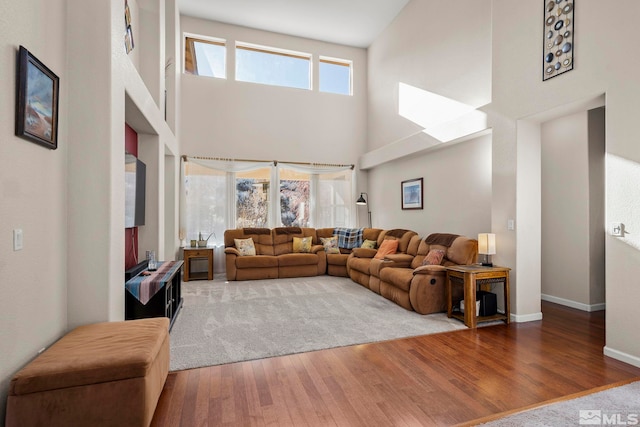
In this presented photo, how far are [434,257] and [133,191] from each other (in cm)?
370

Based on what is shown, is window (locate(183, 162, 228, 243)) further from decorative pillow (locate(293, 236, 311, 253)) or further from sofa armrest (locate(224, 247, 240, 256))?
decorative pillow (locate(293, 236, 311, 253))

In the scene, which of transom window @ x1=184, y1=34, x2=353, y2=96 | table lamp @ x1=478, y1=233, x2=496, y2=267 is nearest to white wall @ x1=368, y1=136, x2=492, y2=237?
table lamp @ x1=478, y1=233, x2=496, y2=267

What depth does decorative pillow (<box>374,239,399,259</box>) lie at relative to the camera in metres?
5.41

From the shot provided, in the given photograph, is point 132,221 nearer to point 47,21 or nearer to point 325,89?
point 47,21

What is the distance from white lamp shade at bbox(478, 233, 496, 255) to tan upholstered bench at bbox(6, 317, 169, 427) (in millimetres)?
3459

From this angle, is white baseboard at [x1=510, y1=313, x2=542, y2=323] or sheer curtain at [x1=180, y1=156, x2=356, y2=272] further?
sheer curtain at [x1=180, y1=156, x2=356, y2=272]

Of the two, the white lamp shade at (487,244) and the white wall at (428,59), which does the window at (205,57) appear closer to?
the white wall at (428,59)

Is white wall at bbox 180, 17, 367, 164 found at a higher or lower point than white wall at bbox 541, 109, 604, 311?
higher

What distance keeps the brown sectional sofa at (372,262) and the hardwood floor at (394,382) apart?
855mm

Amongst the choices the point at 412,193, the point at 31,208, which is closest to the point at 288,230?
the point at 412,193

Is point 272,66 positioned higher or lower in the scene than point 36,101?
higher

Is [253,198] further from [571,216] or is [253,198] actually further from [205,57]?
[571,216]

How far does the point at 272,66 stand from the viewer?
7137 millimetres

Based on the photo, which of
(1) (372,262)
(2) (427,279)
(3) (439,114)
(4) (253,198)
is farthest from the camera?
(4) (253,198)
